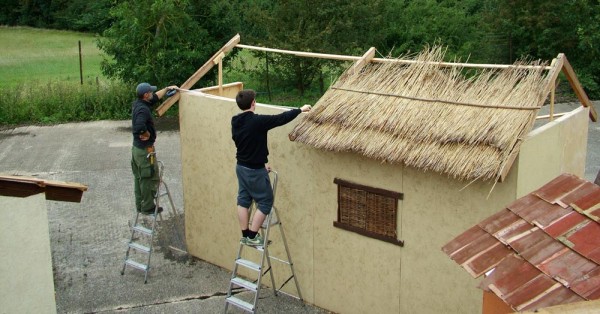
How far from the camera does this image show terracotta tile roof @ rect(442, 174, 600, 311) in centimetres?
402

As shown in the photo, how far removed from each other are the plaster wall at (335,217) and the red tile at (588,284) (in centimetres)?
259

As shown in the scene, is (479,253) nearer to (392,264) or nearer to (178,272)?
(392,264)

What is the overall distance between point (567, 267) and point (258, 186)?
4169 mm

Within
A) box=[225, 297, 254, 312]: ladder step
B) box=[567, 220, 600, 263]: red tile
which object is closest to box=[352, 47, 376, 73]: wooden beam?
box=[225, 297, 254, 312]: ladder step

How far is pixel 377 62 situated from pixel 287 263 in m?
2.67

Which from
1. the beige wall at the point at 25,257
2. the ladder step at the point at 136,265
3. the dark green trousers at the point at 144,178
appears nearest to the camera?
the beige wall at the point at 25,257

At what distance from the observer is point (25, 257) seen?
20.1 feet

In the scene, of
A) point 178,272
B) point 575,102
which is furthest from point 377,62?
point 575,102

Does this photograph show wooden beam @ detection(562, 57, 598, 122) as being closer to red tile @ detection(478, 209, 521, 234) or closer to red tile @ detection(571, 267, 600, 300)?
red tile @ detection(478, 209, 521, 234)

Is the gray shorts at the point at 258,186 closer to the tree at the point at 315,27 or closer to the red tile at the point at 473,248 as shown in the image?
the red tile at the point at 473,248

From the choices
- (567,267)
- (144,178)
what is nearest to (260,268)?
(144,178)

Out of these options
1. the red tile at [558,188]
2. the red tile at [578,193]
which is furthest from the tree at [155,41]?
Result: the red tile at [578,193]

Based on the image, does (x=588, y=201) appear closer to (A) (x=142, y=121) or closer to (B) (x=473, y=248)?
(B) (x=473, y=248)

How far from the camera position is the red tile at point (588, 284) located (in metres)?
3.88
